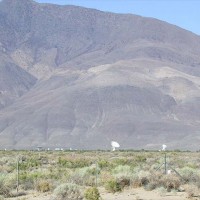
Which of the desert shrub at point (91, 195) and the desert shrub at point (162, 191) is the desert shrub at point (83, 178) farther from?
the desert shrub at point (91, 195)

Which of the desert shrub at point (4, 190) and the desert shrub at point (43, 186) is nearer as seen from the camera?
the desert shrub at point (4, 190)

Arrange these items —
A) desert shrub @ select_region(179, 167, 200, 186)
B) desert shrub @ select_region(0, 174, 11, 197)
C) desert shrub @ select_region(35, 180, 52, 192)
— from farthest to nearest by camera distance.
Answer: desert shrub @ select_region(179, 167, 200, 186) < desert shrub @ select_region(35, 180, 52, 192) < desert shrub @ select_region(0, 174, 11, 197)

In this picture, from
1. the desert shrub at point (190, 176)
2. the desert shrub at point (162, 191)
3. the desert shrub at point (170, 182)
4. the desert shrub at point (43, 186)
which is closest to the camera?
the desert shrub at point (162, 191)

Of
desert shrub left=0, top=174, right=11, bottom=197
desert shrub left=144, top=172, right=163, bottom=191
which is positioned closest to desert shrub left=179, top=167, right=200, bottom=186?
desert shrub left=144, top=172, right=163, bottom=191

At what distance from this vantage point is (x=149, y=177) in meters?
28.2

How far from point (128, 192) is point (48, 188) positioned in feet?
12.6

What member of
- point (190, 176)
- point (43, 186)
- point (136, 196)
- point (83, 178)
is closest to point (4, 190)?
point (43, 186)

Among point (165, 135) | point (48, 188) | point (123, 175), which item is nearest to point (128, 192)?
point (123, 175)

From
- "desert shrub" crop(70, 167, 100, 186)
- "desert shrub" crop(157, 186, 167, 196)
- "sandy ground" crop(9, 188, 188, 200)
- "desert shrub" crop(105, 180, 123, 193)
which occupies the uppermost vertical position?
"desert shrub" crop(70, 167, 100, 186)

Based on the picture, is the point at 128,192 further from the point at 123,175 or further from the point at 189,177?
the point at 189,177

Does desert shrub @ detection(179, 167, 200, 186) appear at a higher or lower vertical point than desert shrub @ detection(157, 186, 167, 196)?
higher

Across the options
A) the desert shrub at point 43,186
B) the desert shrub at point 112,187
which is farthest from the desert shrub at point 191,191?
the desert shrub at point 43,186

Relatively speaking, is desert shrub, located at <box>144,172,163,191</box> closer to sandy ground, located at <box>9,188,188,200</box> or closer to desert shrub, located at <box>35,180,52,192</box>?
sandy ground, located at <box>9,188,188,200</box>

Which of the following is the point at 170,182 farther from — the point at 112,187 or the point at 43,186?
the point at 43,186
